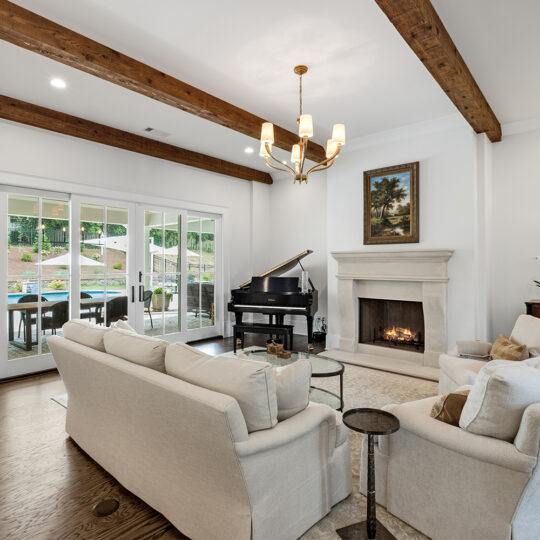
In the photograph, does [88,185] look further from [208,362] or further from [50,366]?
[208,362]

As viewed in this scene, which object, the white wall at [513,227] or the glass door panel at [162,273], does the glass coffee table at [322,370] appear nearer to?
the glass door panel at [162,273]

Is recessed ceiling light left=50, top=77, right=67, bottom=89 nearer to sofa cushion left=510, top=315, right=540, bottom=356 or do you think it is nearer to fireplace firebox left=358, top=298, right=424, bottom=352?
fireplace firebox left=358, top=298, right=424, bottom=352

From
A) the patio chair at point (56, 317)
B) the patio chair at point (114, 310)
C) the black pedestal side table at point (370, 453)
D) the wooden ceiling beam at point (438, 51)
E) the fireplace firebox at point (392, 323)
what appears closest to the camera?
the black pedestal side table at point (370, 453)

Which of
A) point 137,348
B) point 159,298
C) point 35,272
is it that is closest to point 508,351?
point 137,348

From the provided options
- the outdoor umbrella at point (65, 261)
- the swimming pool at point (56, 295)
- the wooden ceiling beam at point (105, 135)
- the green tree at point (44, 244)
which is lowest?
the swimming pool at point (56, 295)

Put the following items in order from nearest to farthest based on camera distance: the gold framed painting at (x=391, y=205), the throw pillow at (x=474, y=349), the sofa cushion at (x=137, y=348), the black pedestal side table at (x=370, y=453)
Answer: the black pedestal side table at (x=370, y=453) < the sofa cushion at (x=137, y=348) < the throw pillow at (x=474, y=349) < the gold framed painting at (x=391, y=205)

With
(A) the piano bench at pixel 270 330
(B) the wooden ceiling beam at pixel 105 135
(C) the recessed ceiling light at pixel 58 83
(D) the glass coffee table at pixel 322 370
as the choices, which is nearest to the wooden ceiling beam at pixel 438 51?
(D) the glass coffee table at pixel 322 370

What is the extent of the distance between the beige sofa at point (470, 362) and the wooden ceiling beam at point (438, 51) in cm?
212

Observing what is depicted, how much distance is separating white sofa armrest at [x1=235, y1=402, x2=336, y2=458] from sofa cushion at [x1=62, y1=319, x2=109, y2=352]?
1313 millimetres

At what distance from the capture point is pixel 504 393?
1562 mm

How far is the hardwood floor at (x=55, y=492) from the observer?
72.7 inches

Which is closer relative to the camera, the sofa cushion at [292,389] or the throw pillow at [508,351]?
the sofa cushion at [292,389]

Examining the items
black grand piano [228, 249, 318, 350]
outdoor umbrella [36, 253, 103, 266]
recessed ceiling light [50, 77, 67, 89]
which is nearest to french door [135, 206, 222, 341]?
outdoor umbrella [36, 253, 103, 266]

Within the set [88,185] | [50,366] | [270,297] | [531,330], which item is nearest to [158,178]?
[88,185]
